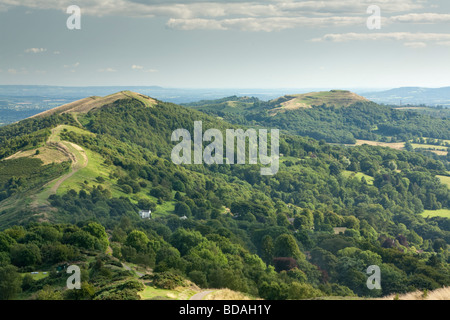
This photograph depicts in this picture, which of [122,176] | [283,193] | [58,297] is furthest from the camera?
[283,193]

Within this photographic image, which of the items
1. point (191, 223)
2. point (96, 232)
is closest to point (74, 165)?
point (191, 223)

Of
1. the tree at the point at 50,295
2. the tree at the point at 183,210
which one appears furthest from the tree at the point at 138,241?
the tree at the point at 183,210

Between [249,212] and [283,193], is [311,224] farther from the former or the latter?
[283,193]

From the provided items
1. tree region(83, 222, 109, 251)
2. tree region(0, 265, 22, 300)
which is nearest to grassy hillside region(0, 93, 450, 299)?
tree region(83, 222, 109, 251)

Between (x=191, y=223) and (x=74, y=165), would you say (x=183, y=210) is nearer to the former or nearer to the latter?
(x=191, y=223)

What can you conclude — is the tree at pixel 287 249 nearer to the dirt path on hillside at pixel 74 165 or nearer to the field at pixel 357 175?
the dirt path on hillside at pixel 74 165

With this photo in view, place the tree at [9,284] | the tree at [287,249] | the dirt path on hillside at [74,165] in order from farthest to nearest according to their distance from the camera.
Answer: the dirt path on hillside at [74,165]
the tree at [287,249]
the tree at [9,284]

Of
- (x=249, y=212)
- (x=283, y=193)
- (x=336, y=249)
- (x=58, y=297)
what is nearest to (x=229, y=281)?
(x=58, y=297)

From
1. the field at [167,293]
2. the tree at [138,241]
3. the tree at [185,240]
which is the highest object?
the field at [167,293]
